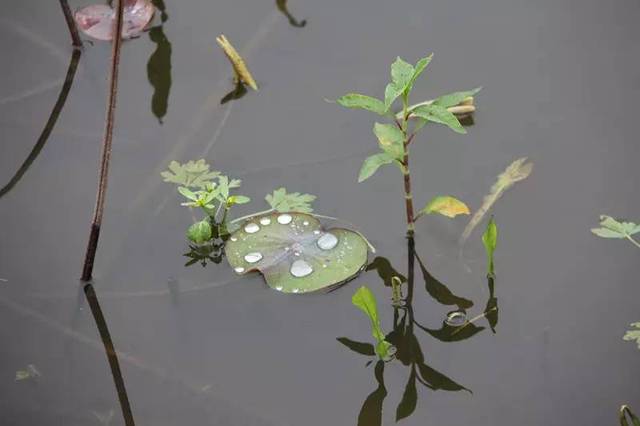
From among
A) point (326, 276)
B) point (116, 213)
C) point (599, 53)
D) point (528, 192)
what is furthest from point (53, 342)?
point (599, 53)

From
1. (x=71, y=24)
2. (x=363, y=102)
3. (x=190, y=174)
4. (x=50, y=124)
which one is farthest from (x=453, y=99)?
(x=71, y=24)

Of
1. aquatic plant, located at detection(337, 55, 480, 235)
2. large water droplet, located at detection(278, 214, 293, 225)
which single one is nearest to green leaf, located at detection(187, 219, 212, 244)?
large water droplet, located at detection(278, 214, 293, 225)

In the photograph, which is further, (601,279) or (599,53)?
(599,53)

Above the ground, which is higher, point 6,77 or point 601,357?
point 6,77

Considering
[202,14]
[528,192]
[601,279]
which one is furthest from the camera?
[202,14]

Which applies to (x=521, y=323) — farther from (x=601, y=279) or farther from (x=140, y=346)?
(x=140, y=346)

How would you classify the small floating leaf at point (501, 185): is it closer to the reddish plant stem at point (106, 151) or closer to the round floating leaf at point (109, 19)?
the reddish plant stem at point (106, 151)

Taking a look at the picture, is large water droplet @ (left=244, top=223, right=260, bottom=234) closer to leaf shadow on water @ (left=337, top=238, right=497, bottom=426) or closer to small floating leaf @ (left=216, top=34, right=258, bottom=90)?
leaf shadow on water @ (left=337, top=238, right=497, bottom=426)
